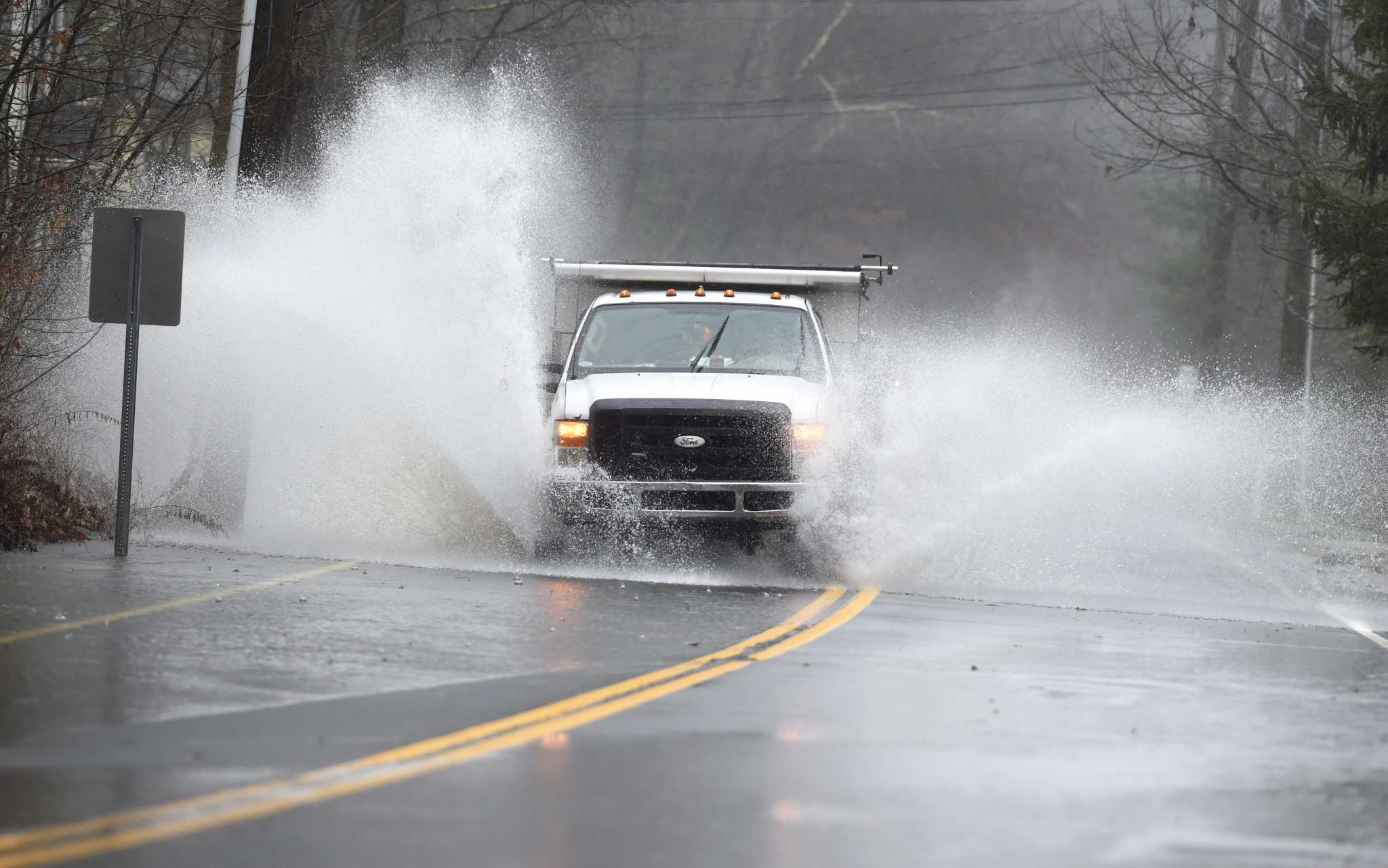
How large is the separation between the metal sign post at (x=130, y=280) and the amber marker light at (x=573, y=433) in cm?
285

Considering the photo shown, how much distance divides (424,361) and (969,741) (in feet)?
33.1

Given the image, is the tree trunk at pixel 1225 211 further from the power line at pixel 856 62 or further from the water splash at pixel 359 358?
the power line at pixel 856 62

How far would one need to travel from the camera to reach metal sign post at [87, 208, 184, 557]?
14.5 metres

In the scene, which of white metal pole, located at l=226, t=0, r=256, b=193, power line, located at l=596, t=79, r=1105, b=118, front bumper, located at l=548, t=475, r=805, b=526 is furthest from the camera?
power line, located at l=596, t=79, r=1105, b=118

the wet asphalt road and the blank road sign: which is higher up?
the blank road sign

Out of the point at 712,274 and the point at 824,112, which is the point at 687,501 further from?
the point at 824,112

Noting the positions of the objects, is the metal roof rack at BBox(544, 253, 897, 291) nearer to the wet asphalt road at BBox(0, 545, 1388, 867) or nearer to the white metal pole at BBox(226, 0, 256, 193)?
the white metal pole at BBox(226, 0, 256, 193)

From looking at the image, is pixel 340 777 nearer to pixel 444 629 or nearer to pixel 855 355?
pixel 444 629

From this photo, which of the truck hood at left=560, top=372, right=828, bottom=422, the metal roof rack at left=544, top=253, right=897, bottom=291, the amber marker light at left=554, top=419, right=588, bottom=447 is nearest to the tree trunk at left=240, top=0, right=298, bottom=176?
the metal roof rack at left=544, top=253, right=897, bottom=291

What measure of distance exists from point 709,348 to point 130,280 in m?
4.40

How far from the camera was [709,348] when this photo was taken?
1611cm

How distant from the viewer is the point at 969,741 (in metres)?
8.05

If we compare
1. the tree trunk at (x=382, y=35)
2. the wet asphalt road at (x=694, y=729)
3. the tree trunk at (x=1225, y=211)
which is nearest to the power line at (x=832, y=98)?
the tree trunk at (x=1225, y=211)

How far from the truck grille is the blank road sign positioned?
3.19 metres
